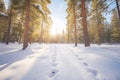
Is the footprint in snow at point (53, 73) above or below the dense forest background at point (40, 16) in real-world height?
below

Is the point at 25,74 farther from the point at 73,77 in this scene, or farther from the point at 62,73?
the point at 73,77

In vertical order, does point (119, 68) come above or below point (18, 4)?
below

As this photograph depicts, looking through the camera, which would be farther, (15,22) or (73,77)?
(15,22)

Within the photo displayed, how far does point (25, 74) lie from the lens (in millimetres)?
4645

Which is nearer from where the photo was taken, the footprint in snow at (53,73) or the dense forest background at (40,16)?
the footprint in snow at (53,73)

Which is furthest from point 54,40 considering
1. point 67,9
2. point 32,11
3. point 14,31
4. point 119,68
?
point 119,68

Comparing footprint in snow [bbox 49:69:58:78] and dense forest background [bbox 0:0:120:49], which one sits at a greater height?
dense forest background [bbox 0:0:120:49]

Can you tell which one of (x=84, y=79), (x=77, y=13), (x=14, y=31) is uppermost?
(x=77, y=13)

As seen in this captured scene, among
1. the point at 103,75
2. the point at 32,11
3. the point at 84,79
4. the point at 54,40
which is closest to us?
the point at 84,79

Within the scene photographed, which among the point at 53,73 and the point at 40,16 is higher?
the point at 40,16

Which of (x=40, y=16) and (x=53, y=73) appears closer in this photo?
(x=53, y=73)

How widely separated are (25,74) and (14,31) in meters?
26.8

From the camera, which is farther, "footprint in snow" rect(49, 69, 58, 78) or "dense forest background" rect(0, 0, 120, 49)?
"dense forest background" rect(0, 0, 120, 49)

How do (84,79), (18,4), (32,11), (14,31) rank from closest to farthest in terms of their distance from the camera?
(84,79), (18,4), (32,11), (14,31)
